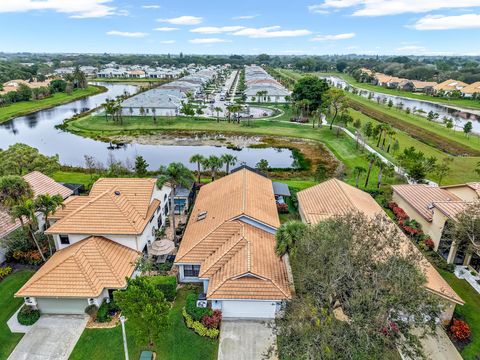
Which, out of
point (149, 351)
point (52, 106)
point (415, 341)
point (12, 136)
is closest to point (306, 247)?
point (415, 341)

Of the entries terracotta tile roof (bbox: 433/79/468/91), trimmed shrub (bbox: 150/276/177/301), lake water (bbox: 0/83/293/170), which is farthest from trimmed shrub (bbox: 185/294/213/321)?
terracotta tile roof (bbox: 433/79/468/91)

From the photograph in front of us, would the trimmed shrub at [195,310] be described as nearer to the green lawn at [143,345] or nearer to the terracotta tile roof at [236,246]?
the green lawn at [143,345]

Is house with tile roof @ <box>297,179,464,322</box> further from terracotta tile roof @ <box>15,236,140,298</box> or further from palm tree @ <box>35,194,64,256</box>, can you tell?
palm tree @ <box>35,194,64,256</box>

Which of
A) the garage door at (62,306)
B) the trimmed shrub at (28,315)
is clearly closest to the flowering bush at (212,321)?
the garage door at (62,306)

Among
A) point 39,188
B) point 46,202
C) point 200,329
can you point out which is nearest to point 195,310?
point 200,329

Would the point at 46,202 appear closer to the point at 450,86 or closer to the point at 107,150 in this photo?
the point at 107,150
